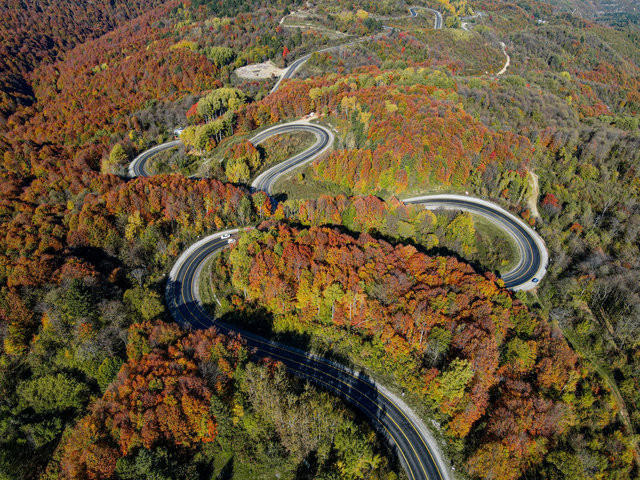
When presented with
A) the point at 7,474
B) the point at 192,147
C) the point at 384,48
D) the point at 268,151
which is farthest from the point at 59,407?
the point at 384,48

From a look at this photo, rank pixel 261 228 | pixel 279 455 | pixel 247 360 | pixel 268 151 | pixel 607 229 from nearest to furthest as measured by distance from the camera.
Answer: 1. pixel 279 455
2. pixel 247 360
3. pixel 261 228
4. pixel 607 229
5. pixel 268 151

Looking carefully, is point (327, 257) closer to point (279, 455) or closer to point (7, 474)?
point (279, 455)

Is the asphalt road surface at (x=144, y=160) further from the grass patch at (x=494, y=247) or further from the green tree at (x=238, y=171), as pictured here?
the grass patch at (x=494, y=247)

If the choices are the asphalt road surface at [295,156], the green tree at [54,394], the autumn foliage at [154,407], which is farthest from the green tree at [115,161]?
the autumn foliage at [154,407]

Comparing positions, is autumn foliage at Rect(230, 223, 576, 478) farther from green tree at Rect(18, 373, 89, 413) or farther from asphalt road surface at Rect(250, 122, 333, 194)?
asphalt road surface at Rect(250, 122, 333, 194)

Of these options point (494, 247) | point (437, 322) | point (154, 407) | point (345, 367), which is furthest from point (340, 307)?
point (494, 247)

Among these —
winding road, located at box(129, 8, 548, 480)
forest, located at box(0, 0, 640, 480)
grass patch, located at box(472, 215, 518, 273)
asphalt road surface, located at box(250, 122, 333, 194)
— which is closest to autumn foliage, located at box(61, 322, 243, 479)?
forest, located at box(0, 0, 640, 480)
